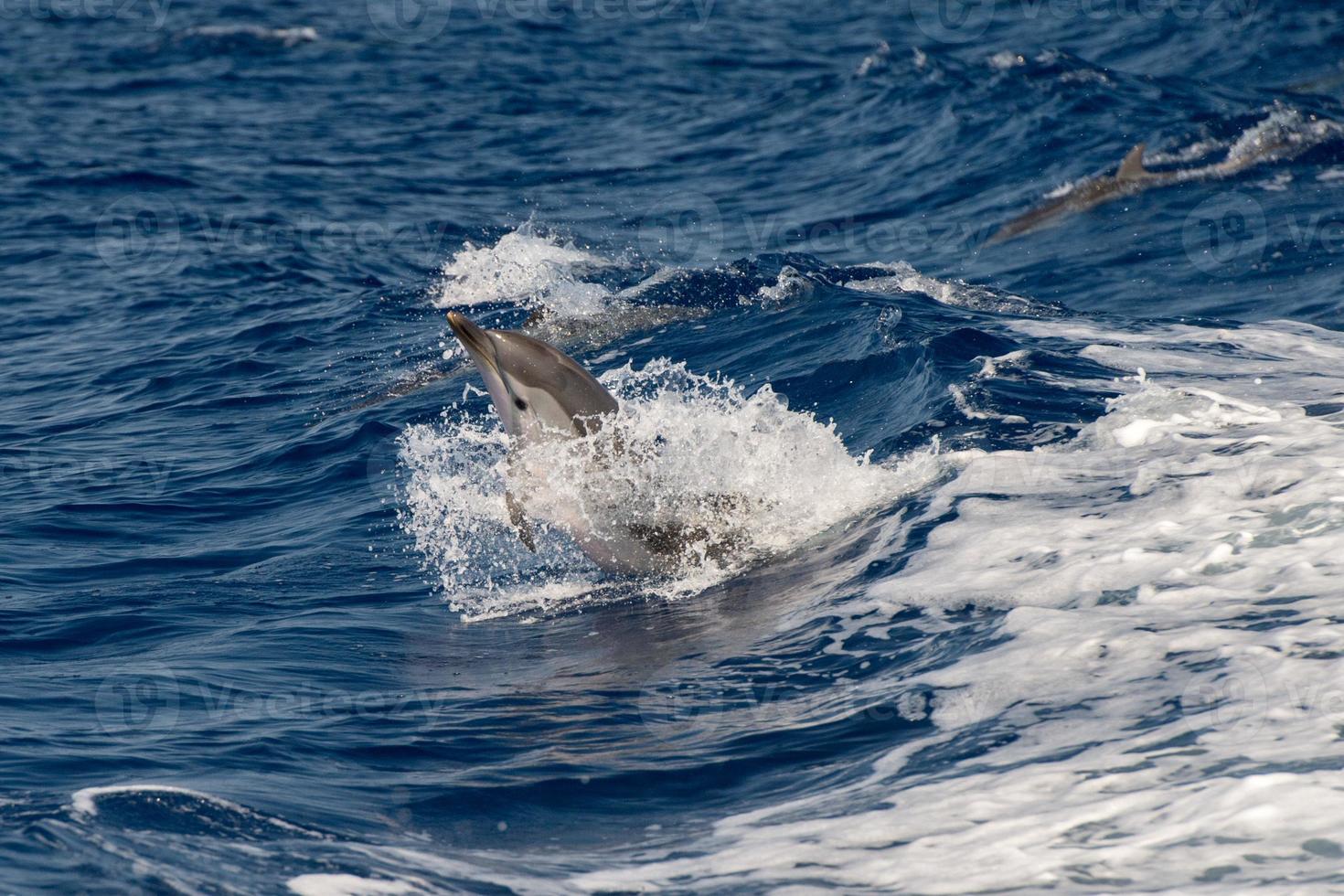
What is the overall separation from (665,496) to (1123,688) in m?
3.36

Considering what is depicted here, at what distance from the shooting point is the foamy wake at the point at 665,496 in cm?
845

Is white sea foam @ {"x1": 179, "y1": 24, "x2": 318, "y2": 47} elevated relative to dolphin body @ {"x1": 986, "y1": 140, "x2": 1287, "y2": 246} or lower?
elevated

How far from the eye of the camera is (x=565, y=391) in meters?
8.54

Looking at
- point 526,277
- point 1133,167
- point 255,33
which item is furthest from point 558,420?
point 255,33

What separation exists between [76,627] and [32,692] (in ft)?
3.54

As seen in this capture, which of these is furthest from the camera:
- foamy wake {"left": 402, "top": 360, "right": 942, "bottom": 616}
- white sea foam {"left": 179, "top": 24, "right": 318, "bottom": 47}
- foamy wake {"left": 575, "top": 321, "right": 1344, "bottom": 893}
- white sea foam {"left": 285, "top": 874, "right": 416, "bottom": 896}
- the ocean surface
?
white sea foam {"left": 179, "top": 24, "right": 318, "bottom": 47}

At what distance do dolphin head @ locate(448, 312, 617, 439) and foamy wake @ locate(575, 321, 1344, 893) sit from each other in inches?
77.4

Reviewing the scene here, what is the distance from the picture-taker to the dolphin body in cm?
1809

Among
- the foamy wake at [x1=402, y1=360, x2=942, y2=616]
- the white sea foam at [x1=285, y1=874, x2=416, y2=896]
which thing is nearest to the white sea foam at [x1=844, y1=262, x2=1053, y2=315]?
the foamy wake at [x1=402, y1=360, x2=942, y2=616]

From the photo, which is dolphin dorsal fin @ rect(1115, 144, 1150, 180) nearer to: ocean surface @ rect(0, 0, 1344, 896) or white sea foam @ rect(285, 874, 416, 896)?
ocean surface @ rect(0, 0, 1344, 896)

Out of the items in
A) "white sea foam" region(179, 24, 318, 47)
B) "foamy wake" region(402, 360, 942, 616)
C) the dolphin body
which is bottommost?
"foamy wake" region(402, 360, 942, 616)

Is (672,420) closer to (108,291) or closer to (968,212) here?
Result: (108,291)

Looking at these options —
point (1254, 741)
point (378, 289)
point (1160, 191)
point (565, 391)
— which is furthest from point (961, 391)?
point (1160, 191)

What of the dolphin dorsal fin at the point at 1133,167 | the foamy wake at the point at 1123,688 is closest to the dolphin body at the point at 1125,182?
the dolphin dorsal fin at the point at 1133,167
